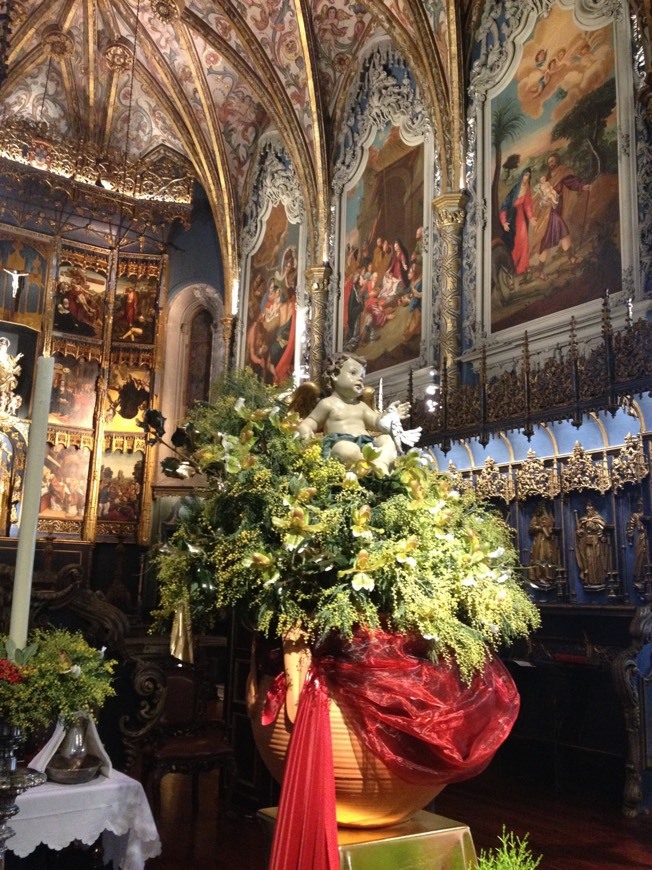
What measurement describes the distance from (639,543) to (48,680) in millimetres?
5802

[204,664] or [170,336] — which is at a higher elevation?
[170,336]

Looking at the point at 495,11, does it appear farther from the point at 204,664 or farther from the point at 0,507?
the point at 0,507

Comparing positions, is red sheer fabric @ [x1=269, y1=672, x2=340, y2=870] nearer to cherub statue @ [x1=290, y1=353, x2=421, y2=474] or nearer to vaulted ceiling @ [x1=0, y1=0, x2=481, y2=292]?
cherub statue @ [x1=290, y1=353, x2=421, y2=474]

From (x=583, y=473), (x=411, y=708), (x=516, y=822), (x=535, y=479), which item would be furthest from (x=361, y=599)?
(x=535, y=479)

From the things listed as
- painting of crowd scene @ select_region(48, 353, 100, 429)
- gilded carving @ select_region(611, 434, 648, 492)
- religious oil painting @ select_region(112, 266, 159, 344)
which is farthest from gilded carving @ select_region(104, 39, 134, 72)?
gilded carving @ select_region(611, 434, 648, 492)

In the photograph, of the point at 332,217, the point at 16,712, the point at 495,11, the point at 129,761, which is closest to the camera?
the point at 16,712

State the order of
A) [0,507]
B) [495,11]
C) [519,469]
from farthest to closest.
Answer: [0,507] < [495,11] < [519,469]

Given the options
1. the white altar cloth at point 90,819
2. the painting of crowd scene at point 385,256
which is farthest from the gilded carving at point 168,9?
the white altar cloth at point 90,819

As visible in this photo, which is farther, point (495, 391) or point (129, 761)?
point (495, 391)

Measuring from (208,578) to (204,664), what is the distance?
171 inches

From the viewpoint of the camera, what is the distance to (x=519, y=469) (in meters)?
8.15

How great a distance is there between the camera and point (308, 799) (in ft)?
6.63

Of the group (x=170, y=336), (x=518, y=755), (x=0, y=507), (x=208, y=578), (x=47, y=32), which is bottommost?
(x=518, y=755)

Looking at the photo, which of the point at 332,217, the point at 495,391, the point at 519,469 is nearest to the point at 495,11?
the point at 332,217
